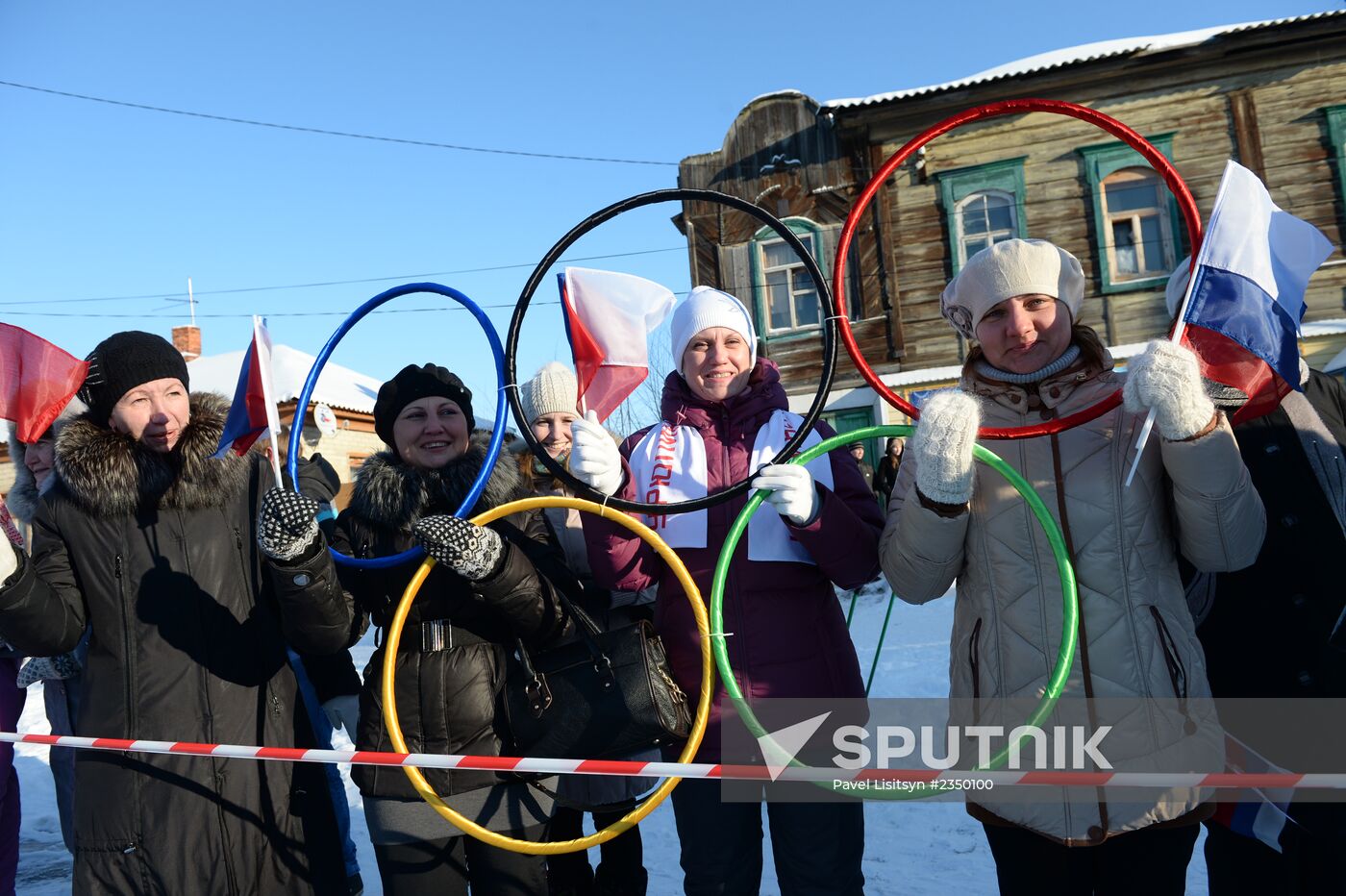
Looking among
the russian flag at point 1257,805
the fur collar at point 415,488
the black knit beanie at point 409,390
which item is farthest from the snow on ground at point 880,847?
the black knit beanie at point 409,390

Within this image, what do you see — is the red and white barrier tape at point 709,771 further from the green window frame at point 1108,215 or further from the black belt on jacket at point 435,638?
the green window frame at point 1108,215

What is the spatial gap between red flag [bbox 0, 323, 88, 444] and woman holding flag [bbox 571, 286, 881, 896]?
1.77 meters

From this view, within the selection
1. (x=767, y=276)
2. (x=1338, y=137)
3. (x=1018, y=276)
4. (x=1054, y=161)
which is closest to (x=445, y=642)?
(x=1018, y=276)

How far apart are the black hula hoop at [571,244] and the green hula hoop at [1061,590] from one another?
0.09 m

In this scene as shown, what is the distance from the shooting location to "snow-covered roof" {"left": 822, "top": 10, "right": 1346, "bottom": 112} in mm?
11820

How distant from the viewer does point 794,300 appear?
1391 cm

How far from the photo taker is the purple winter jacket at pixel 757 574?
8.69ft

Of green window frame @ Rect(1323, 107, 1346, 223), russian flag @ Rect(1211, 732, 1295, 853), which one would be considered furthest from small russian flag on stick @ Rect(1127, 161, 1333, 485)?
green window frame @ Rect(1323, 107, 1346, 223)

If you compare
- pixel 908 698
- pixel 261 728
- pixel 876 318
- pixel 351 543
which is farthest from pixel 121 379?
pixel 876 318

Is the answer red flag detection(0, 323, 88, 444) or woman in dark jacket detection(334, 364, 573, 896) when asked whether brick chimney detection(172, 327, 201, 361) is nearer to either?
red flag detection(0, 323, 88, 444)

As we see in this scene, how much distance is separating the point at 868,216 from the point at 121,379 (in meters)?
11.8

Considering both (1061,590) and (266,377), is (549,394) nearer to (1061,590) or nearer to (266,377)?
(266,377)

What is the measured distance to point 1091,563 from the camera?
7.68 ft

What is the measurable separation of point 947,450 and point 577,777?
5.16ft
